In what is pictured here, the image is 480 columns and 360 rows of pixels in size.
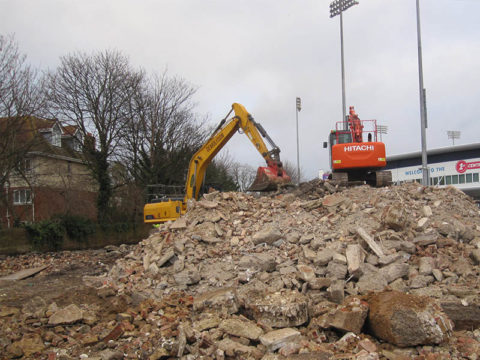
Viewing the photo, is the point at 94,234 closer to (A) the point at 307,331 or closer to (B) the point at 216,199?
(B) the point at 216,199

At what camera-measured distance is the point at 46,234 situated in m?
15.5

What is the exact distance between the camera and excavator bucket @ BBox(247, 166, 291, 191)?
1192 cm

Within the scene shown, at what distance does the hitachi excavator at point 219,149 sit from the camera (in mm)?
12172

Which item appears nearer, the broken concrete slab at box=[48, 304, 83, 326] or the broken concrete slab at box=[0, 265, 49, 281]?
the broken concrete slab at box=[48, 304, 83, 326]

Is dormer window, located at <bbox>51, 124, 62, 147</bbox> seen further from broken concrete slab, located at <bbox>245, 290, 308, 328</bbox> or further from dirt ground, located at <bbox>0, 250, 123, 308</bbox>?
broken concrete slab, located at <bbox>245, 290, 308, 328</bbox>

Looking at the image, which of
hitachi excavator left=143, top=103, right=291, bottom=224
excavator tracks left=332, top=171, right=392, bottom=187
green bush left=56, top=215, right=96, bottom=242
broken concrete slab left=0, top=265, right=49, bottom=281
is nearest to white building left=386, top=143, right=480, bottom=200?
excavator tracks left=332, top=171, right=392, bottom=187

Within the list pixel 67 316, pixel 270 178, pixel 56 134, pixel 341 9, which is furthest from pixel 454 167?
pixel 67 316

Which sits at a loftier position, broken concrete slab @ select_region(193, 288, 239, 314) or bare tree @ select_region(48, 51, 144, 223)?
bare tree @ select_region(48, 51, 144, 223)

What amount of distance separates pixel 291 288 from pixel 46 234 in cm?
1203

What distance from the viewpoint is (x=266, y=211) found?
10.0m

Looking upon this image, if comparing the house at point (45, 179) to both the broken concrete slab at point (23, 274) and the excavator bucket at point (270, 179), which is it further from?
the excavator bucket at point (270, 179)

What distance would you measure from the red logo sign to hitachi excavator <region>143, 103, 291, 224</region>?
1182 inches

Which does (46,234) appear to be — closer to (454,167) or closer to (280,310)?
(280,310)

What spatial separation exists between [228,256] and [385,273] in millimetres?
3086
